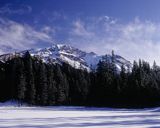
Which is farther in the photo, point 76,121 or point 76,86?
point 76,86

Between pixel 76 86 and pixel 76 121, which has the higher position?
pixel 76 86

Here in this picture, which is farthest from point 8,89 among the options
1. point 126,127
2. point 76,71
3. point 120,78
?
point 126,127

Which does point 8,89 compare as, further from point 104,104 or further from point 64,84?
point 104,104

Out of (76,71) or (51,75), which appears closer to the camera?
(51,75)

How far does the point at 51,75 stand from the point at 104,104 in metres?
22.3

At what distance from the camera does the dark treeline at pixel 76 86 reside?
10073cm

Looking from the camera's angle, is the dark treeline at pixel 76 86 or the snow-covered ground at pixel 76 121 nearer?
the snow-covered ground at pixel 76 121

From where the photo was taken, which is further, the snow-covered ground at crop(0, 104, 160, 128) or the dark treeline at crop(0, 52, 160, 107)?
the dark treeline at crop(0, 52, 160, 107)

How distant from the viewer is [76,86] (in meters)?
118

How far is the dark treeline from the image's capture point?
101 meters

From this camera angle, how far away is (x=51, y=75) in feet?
373

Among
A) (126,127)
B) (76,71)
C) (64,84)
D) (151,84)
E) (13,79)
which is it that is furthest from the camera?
(76,71)

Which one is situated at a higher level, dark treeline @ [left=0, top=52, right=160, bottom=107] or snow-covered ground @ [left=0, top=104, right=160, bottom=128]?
dark treeline @ [left=0, top=52, right=160, bottom=107]

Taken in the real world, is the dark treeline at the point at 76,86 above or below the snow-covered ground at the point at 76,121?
above
